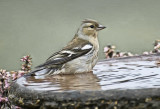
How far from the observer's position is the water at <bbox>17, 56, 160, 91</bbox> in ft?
10.8

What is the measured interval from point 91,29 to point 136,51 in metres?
6.05

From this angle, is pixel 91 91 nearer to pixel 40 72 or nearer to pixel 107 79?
pixel 107 79

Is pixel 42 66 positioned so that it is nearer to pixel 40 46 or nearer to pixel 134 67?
pixel 134 67

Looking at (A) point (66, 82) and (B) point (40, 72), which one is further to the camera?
(B) point (40, 72)

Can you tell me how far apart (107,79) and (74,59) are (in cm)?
77

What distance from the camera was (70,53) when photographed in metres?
4.38

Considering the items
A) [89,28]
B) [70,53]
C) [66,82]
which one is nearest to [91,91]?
[66,82]

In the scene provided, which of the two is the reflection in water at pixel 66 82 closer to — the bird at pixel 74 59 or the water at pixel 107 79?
the water at pixel 107 79

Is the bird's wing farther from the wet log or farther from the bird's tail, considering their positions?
the wet log

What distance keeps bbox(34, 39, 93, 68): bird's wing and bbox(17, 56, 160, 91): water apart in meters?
0.17

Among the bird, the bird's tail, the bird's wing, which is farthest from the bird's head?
the bird's tail

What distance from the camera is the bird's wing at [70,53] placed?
425 centimetres

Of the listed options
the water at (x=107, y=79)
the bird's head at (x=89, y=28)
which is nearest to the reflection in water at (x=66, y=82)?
the water at (x=107, y=79)

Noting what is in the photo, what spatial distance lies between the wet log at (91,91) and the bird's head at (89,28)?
3.04 ft
